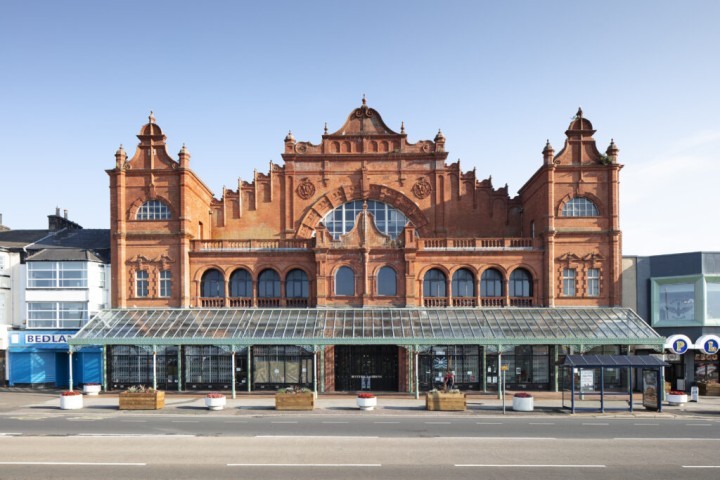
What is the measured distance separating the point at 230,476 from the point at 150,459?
11.8ft

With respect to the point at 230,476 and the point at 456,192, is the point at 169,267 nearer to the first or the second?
the point at 456,192

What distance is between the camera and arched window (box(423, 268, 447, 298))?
4025 cm

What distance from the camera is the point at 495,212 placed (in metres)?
43.3

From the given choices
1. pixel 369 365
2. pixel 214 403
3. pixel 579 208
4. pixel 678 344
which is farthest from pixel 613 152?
pixel 214 403

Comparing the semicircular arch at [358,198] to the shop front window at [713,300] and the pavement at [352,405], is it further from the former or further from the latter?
the shop front window at [713,300]

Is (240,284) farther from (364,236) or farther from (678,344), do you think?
(678,344)

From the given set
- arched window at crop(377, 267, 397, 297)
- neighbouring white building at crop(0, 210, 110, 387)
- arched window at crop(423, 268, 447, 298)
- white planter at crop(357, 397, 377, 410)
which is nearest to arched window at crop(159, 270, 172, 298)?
neighbouring white building at crop(0, 210, 110, 387)

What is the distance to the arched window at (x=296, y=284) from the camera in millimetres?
40781

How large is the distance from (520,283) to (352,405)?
48.0ft

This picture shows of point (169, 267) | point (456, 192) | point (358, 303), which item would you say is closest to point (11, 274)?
point (169, 267)

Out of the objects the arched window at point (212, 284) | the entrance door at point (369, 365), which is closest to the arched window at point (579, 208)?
the entrance door at point (369, 365)

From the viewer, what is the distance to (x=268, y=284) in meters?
41.0

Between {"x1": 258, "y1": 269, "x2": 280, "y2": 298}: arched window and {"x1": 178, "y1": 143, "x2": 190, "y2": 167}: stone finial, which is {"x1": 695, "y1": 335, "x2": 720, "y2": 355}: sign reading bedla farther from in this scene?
{"x1": 178, "y1": 143, "x2": 190, "y2": 167}: stone finial

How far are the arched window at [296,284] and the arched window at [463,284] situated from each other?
9.78m
